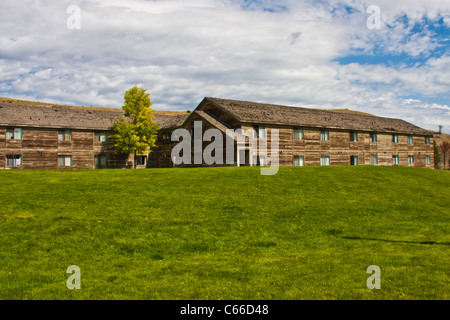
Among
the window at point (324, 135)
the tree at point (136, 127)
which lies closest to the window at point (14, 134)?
the tree at point (136, 127)

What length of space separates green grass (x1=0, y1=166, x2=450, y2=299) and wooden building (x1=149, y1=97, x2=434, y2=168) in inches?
611

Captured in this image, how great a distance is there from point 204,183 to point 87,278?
12.2 metres

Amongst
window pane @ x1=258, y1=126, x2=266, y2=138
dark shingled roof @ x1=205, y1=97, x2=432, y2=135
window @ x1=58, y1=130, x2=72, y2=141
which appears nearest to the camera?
window pane @ x1=258, y1=126, x2=266, y2=138

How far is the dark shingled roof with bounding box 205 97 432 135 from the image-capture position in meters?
38.6

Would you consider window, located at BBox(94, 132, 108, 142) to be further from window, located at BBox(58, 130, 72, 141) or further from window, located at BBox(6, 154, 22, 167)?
window, located at BBox(6, 154, 22, 167)

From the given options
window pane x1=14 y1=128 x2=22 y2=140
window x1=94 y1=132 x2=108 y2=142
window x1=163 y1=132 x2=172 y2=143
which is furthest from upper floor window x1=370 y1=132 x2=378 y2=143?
window pane x1=14 y1=128 x2=22 y2=140

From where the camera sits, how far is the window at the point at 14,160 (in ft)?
137

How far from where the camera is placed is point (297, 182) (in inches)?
845

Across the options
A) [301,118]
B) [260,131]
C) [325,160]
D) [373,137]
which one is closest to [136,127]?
[260,131]

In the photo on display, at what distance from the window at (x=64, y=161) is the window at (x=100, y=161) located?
3.24 meters

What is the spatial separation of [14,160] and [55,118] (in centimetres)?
710

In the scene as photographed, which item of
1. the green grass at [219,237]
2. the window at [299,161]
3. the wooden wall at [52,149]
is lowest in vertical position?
the green grass at [219,237]

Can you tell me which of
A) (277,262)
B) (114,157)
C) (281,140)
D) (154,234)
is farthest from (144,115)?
(277,262)

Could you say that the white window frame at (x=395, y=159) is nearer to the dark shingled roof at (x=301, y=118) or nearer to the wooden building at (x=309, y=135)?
the wooden building at (x=309, y=135)
